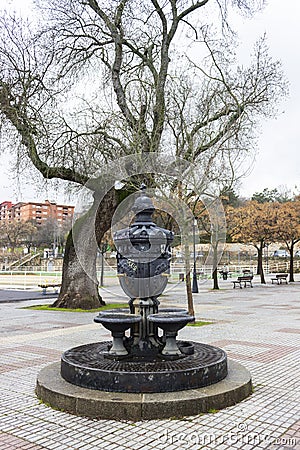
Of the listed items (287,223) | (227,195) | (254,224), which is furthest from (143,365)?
(287,223)

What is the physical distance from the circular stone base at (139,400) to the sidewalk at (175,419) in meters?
0.10

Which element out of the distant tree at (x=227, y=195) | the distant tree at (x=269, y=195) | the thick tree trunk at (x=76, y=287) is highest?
the distant tree at (x=269, y=195)

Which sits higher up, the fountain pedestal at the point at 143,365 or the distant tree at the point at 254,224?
the distant tree at the point at 254,224

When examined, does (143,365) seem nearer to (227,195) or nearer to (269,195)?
(227,195)

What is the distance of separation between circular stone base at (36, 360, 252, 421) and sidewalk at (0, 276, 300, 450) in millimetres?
105

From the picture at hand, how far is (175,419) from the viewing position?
202 inches

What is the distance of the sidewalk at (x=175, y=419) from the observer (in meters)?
4.52

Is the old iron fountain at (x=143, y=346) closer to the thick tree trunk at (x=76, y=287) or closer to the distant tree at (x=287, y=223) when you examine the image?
the thick tree trunk at (x=76, y=287)

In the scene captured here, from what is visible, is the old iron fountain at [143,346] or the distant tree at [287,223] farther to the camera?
the distant tree at [287,223]

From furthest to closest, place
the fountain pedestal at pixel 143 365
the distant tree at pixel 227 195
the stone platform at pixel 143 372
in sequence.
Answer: the distant tree at pixel 227 195 < the stone platform at pixel 143 372 < the fountain pedestal at pixel 143 365

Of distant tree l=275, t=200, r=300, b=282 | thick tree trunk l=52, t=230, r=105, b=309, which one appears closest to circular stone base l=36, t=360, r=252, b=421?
thick tree trunk l=52, t=230, r=105, b=309

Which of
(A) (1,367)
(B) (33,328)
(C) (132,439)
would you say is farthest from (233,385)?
(B) (33,328)

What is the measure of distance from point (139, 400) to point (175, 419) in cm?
46

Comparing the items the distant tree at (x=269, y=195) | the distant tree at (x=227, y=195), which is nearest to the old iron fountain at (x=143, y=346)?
the distant tree at (x=227, y=195)
